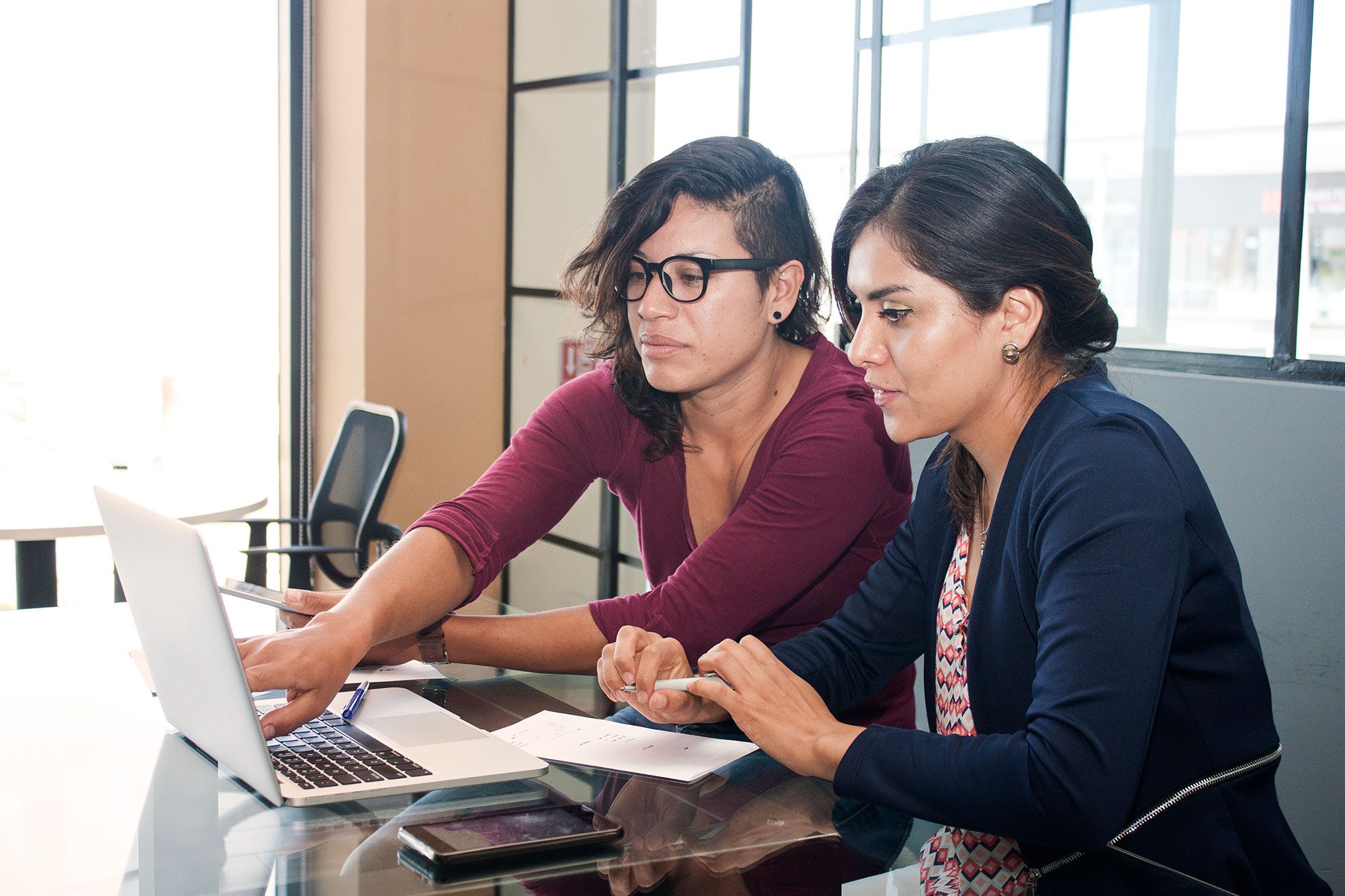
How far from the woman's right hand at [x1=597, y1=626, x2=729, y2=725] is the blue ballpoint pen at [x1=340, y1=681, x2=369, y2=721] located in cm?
27

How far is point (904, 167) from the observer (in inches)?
51.8

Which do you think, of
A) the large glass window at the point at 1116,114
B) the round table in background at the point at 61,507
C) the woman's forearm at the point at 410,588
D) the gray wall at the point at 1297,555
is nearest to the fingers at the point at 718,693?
the woman's forearm at the point at 410,588

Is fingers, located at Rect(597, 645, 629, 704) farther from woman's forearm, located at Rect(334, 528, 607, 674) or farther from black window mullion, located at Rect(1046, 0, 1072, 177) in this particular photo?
black window mullion, located at Rect(1046, 0, 1072, 177)

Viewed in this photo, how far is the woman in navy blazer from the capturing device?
105 cm

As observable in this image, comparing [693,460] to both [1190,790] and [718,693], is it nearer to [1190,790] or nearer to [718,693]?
[718,693]

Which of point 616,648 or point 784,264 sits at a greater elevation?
point 784,264

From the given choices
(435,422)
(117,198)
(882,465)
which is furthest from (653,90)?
(882,465)

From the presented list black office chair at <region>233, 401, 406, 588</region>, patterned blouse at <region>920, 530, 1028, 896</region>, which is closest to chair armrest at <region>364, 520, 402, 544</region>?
black office chair at <region>233, 401, 406, 588</region>

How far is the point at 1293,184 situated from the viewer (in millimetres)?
2279

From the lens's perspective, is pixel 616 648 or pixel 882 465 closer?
pixel 616 648

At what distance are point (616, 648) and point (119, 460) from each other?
355 centimetres

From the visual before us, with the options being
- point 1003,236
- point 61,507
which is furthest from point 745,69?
point 1003,236

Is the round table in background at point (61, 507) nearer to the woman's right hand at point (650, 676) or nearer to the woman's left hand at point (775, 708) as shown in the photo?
the woman's right hand at point (650, 676)

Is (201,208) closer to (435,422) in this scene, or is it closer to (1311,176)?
(435,422)
